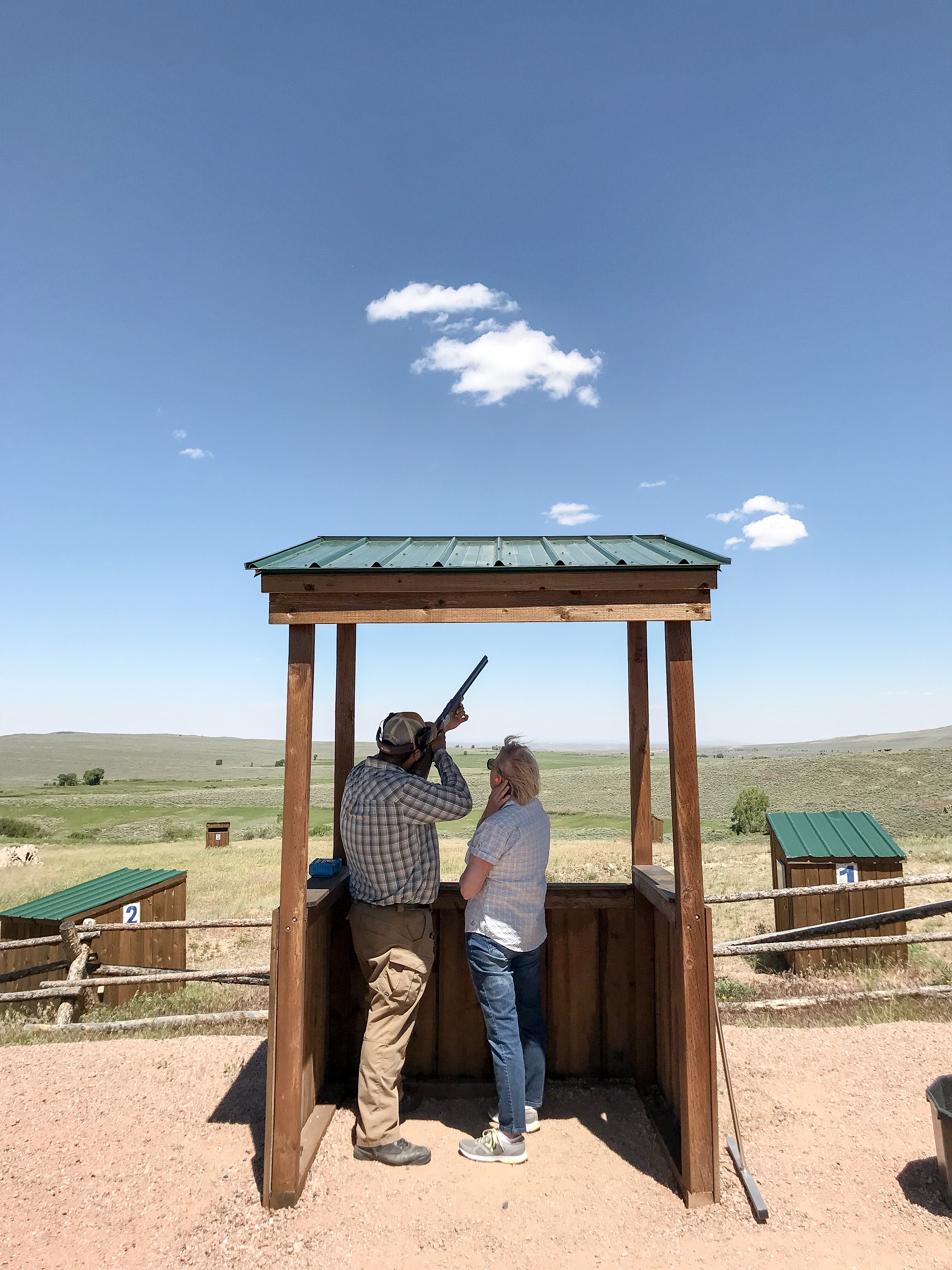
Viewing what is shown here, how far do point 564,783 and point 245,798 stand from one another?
32.2m

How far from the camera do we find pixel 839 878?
8.97 m

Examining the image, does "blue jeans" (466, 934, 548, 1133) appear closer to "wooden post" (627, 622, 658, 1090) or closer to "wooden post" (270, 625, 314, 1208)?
"wooden post" (270, 625, 314, 1208)

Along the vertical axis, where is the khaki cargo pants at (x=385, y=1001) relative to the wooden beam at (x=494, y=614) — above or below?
below

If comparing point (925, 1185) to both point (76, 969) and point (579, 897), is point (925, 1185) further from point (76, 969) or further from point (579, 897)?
point (76, 969)

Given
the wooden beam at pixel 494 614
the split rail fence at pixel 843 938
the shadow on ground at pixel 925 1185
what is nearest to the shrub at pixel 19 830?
the split rail fence at pixel 843 938

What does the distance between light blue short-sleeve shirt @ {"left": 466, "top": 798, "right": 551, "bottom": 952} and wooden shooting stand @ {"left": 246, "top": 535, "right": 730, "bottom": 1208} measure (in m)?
0.74

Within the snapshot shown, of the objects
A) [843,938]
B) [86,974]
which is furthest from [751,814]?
[86,974]

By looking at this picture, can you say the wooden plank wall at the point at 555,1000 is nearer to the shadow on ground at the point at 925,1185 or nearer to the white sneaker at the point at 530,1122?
the white sneaker at the point at 530,1122

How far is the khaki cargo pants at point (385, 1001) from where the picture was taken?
12.5 ft

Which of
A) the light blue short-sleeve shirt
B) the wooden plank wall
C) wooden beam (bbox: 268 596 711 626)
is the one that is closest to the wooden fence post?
the wooden plank wall

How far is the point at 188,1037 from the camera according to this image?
5727mm

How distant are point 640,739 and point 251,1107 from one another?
3.52 m

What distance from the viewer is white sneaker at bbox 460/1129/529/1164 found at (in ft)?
12.4

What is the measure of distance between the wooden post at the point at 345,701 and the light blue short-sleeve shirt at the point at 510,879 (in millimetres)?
1532
